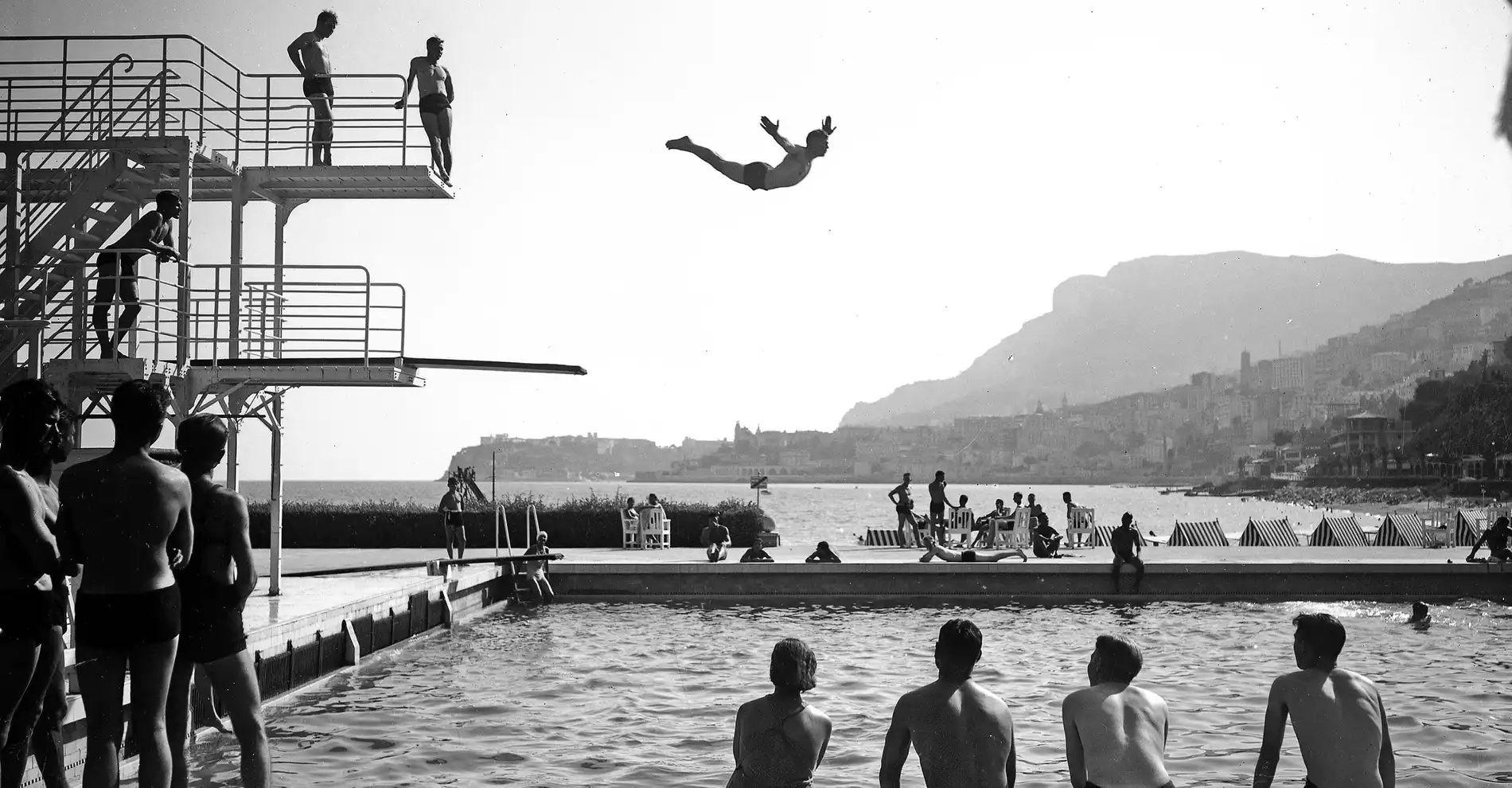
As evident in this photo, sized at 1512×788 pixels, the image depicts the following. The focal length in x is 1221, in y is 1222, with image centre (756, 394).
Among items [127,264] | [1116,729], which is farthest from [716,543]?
[1116,729]

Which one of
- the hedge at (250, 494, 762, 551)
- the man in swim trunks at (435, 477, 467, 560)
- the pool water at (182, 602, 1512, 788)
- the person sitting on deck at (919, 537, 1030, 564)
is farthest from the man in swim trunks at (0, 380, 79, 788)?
the hedge at (250, 494, 762, 551)

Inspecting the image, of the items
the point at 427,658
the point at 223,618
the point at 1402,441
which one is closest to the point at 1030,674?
the point at 427,658

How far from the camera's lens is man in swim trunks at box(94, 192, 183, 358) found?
529 inches

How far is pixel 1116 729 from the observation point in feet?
19.0

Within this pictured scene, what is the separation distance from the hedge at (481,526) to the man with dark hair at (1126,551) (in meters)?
11.2

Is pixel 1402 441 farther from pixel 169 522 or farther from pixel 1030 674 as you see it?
pixel 169 522

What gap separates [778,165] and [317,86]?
32.6 feet

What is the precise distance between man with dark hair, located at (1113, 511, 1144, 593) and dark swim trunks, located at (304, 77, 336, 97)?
51.2ft

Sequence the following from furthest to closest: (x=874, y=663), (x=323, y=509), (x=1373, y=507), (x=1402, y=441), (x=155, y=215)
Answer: (x=1402, y=441) < (x=1373, y=507) < (x=323, y=509) < (x=874, y=663) < (x=155, y=215)

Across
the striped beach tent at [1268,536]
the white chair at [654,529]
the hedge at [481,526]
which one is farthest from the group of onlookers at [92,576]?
the striped beach tent at [1268,536]

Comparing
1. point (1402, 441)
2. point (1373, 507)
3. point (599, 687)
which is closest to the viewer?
point (599, 687)

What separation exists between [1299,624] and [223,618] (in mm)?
5647

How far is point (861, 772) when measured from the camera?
1138 centimetres

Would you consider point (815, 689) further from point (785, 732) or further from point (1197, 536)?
point (1197, 536)
